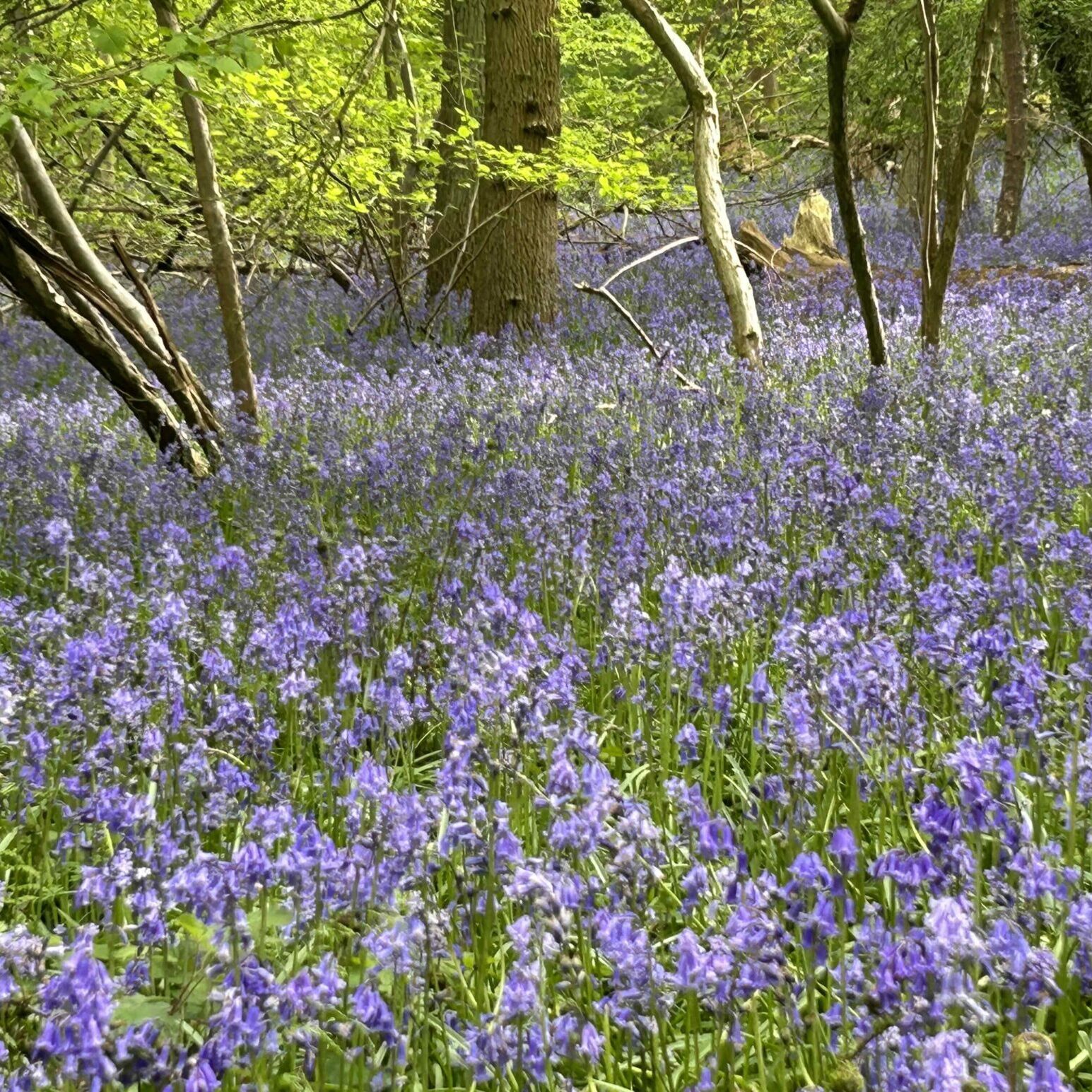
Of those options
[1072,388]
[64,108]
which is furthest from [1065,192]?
[64,108]

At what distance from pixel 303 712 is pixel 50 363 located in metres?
8.64

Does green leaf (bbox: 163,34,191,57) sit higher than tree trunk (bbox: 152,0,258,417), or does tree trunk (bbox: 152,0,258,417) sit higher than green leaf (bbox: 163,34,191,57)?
green leaf (bbox: 163,34,191,57)

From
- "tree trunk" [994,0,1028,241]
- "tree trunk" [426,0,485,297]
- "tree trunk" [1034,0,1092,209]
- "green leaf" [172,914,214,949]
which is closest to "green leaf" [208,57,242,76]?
"green leaf" [172,914,214,949]

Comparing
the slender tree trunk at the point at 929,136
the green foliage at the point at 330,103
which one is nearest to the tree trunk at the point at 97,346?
the green foliage at the point at 330,103

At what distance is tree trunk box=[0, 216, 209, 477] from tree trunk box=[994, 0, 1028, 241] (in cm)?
858

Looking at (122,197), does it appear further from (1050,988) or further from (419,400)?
(1050,988)

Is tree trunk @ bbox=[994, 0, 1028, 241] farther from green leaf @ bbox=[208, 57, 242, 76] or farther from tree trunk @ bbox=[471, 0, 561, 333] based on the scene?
green leaf @ bbox=[208, 57, 242, 76]

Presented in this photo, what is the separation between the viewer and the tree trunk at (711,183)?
6.33m

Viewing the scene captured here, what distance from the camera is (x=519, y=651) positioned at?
2.80 metres

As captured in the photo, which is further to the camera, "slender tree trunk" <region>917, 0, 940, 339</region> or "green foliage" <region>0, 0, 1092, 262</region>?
"slender tree trunk" <region>917, 0, 940, 339</region>

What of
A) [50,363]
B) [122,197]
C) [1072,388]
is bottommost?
[50,363]

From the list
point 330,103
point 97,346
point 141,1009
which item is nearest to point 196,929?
point 141,1009

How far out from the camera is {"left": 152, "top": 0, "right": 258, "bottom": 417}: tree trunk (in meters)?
5.31

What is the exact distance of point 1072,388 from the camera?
569 centimetres
